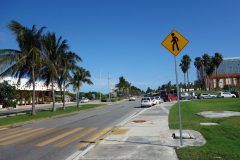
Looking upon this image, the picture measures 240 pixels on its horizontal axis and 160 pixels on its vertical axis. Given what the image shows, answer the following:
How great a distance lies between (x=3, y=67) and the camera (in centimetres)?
1836

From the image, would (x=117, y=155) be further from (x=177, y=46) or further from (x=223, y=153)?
(x=177, y=46)

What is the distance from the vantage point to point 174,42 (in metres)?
7.46

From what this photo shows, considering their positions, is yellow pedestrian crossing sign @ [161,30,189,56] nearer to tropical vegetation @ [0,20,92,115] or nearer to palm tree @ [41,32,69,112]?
tropical vegetation @ [0,20,92,115]

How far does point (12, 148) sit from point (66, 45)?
64.6 feet

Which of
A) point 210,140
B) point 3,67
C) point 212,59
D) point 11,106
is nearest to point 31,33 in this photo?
point 3,67

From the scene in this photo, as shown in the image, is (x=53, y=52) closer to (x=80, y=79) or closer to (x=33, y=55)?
(x=33, y=55)

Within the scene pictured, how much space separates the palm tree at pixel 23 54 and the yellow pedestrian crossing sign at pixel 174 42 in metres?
15.6

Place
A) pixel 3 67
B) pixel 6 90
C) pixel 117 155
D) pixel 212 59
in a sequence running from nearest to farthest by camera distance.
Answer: pixel 117 155 < pixel 3 67 < pixel 6 90 < pixel 212 59

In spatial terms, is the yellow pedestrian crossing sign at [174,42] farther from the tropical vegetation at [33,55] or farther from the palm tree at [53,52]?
the palm tree at [53,52]

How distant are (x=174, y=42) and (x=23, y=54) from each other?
17.4 meters

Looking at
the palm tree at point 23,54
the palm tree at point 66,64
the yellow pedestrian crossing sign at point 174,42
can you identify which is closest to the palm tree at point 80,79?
the palm tree at point 66,64

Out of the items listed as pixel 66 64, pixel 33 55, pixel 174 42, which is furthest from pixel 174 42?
pixel 66 64

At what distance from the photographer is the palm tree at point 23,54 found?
18.9 m

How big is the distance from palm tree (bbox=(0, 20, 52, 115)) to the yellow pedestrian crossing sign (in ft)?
→ 51.2
